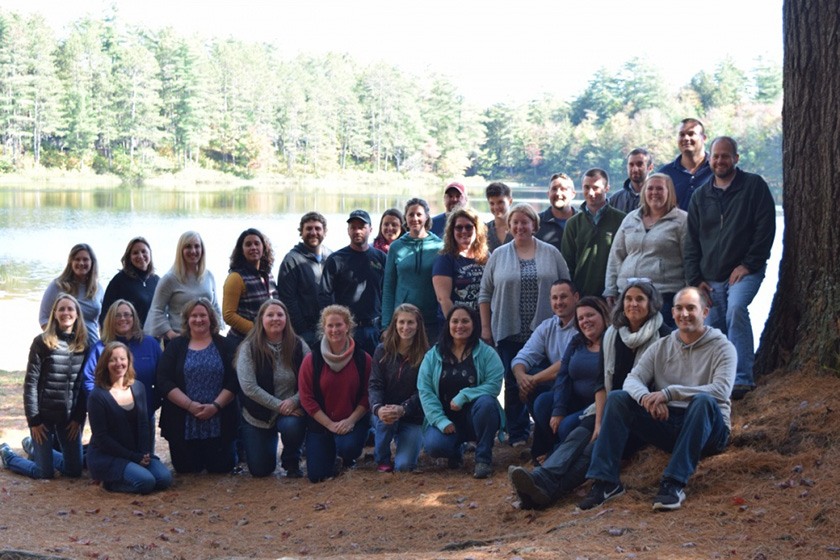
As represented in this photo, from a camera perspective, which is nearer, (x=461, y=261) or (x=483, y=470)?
(x=483, y=470)

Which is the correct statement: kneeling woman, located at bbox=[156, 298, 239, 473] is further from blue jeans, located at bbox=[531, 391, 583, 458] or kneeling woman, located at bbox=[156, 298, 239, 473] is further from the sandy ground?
blue jeans, located at bbox=[531, 391, 583, 458]

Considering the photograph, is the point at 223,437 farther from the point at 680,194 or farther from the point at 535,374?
the point at 680,194

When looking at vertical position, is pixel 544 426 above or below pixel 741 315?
below

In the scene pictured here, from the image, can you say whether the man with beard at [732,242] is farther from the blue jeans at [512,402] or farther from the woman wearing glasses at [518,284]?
the blue jeans at [512,402]

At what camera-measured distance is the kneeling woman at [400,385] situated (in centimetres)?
713

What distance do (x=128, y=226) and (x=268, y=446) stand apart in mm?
30438

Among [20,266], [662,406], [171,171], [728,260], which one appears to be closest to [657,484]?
[662,406]

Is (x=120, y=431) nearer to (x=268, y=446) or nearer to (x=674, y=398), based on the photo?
(x=268, y=446)

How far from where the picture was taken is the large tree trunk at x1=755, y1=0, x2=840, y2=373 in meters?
6.17

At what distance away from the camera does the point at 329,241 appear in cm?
3120

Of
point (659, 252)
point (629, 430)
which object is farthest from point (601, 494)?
point (659, 252)

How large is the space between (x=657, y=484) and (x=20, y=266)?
80.4 ft

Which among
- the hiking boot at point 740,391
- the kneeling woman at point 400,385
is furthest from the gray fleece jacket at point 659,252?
the kneeling woman at point 400,385

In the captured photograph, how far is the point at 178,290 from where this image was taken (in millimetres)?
7855
